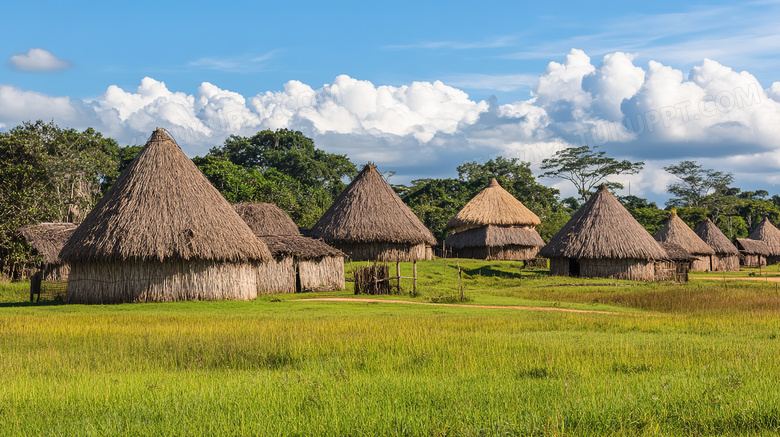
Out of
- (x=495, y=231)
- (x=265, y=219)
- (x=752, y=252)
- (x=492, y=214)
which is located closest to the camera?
(x=265, y=219)

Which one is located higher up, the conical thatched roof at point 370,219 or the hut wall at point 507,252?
the conical thatched roof at point 370,219

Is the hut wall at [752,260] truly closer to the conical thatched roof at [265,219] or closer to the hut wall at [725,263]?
the hut wall at [725,263]

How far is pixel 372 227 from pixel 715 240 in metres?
32.5

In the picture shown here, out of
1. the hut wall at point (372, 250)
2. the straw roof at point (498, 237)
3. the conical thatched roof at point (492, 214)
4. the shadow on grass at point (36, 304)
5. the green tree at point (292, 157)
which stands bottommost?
the shadow on grass at point (36, 304)

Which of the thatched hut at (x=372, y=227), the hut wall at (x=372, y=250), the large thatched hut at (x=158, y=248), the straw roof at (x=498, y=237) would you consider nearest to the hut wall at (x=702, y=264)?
the straw roof at (x=498, y=237)

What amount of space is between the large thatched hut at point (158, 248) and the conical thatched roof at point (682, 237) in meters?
36.5

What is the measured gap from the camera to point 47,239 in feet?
102

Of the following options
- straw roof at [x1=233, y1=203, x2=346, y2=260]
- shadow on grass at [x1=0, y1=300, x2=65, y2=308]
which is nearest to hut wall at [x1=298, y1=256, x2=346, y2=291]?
straw roof at [x1=233, y1=203, x2=346, y2=260]

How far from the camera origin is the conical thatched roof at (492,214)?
49.2m

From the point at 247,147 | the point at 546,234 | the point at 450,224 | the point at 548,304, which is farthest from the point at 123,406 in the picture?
the point at 247,147

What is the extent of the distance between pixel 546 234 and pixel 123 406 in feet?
173

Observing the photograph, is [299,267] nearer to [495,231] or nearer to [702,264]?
[495,231]

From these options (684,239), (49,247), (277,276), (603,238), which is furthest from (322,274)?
(684,239)

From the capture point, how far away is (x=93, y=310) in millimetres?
20438
